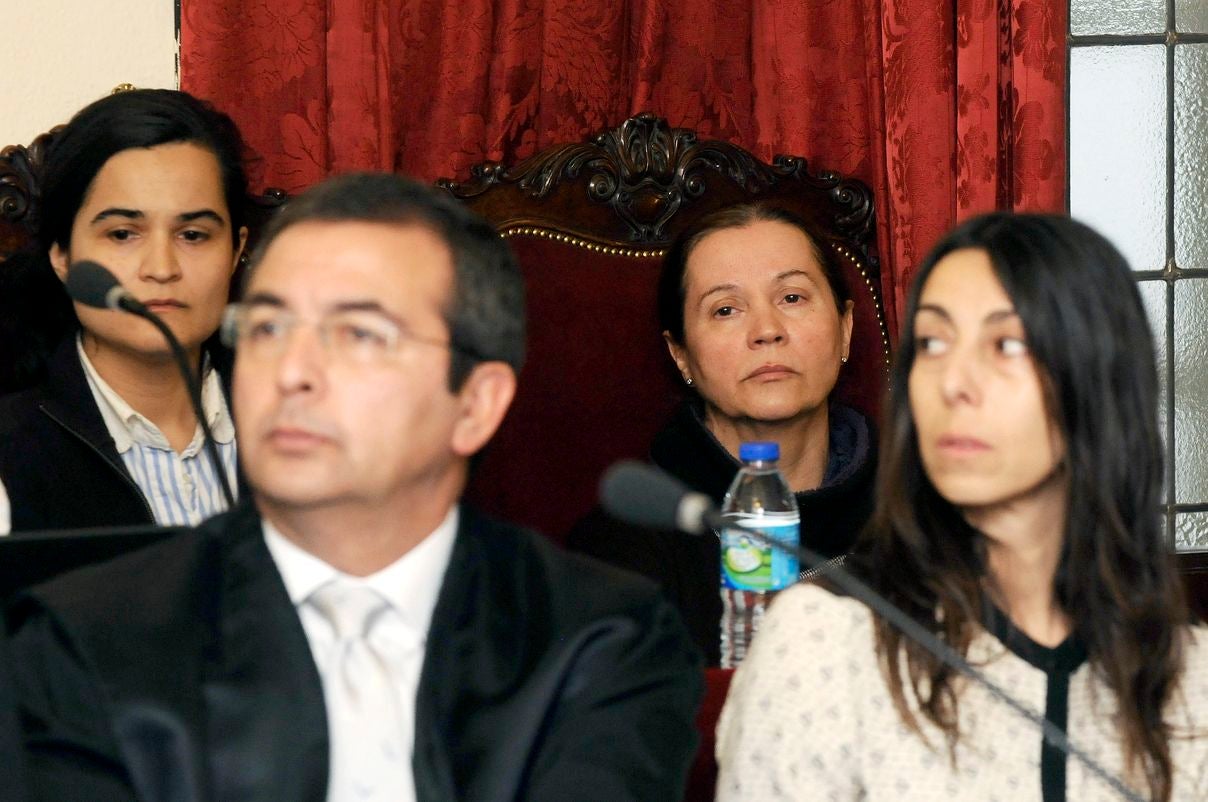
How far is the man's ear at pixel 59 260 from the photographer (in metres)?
2.35

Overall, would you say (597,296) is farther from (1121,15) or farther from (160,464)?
(1121,15)

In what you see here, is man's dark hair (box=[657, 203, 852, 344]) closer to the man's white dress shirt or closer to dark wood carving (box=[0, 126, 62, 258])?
dark wood carving (box=[0, 126, 62, 258])

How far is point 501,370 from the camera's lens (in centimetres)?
158

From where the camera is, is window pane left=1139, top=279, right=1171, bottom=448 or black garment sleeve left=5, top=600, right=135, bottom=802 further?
window pane left=1139, top=279, right=1171, bottom=448

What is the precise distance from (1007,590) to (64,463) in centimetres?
130

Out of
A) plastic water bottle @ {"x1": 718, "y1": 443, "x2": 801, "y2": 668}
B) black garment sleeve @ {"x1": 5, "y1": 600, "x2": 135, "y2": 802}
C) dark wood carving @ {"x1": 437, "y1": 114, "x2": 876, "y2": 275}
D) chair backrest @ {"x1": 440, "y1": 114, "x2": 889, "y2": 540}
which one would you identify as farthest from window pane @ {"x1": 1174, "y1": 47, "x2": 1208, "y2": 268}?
black garment sleeve @ {"x1": 5, "y1": 600, "x2": 135, "y2": 802}

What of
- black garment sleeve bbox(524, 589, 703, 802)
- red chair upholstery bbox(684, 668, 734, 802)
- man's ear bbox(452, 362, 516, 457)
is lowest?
red chair upholstery bbox(684, 668, 734, 802)

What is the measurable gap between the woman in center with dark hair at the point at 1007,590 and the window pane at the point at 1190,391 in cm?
169

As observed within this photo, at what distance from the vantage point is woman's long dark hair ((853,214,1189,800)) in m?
1.55

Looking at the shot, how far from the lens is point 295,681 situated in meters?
1.31

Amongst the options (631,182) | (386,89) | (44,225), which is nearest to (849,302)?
(631,182)

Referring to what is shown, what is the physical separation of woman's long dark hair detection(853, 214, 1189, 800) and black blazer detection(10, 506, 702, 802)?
257 millimetres


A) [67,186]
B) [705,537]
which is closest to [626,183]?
[705,537]

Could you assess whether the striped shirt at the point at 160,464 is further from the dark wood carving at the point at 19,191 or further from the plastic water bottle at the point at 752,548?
the plastic water bottle at the point at 752,548
